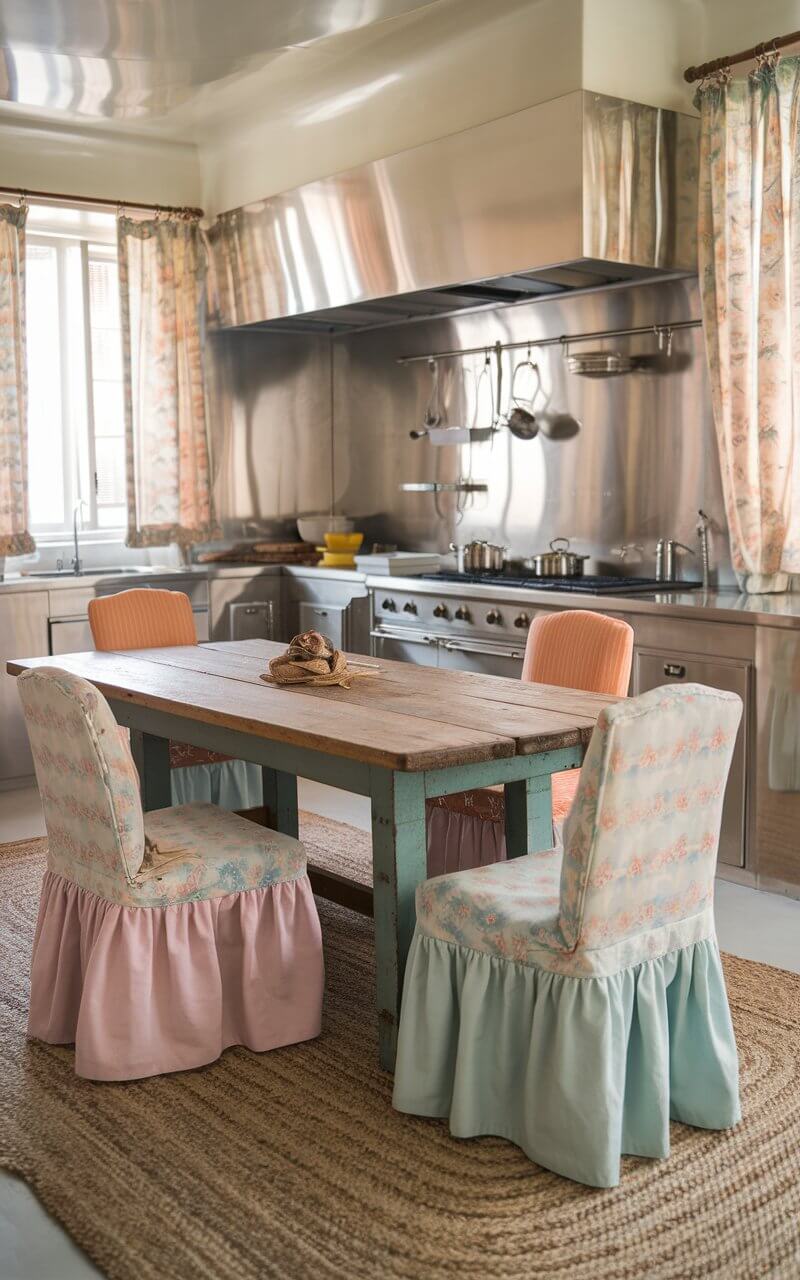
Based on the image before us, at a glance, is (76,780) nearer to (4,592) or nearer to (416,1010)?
(416,1010)

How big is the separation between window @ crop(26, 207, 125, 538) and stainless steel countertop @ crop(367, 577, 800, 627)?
2083mm

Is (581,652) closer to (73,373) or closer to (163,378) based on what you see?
(163,378)

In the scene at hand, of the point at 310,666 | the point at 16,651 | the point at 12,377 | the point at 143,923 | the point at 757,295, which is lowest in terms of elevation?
the point at 143,923

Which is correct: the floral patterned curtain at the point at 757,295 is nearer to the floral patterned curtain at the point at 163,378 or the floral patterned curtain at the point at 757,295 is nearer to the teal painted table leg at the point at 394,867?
the teal painted table leg at the point at 394,867

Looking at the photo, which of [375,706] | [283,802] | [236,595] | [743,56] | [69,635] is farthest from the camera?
[236,595]

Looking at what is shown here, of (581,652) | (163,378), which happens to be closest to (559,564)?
(581,652)

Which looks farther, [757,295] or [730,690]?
[757,295]

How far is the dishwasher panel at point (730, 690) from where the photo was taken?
12.7 ft

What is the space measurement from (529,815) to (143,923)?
0.92m

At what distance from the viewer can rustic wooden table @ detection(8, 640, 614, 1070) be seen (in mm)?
2514

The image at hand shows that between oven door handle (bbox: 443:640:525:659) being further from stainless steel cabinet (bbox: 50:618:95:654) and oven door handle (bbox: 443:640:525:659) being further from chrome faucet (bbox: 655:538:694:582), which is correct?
stainless steel cabinet (bbox: 50:618:95:654)

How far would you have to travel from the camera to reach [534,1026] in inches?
87.9

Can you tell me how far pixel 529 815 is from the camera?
9.77 ft

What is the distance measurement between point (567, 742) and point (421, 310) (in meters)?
3.55
